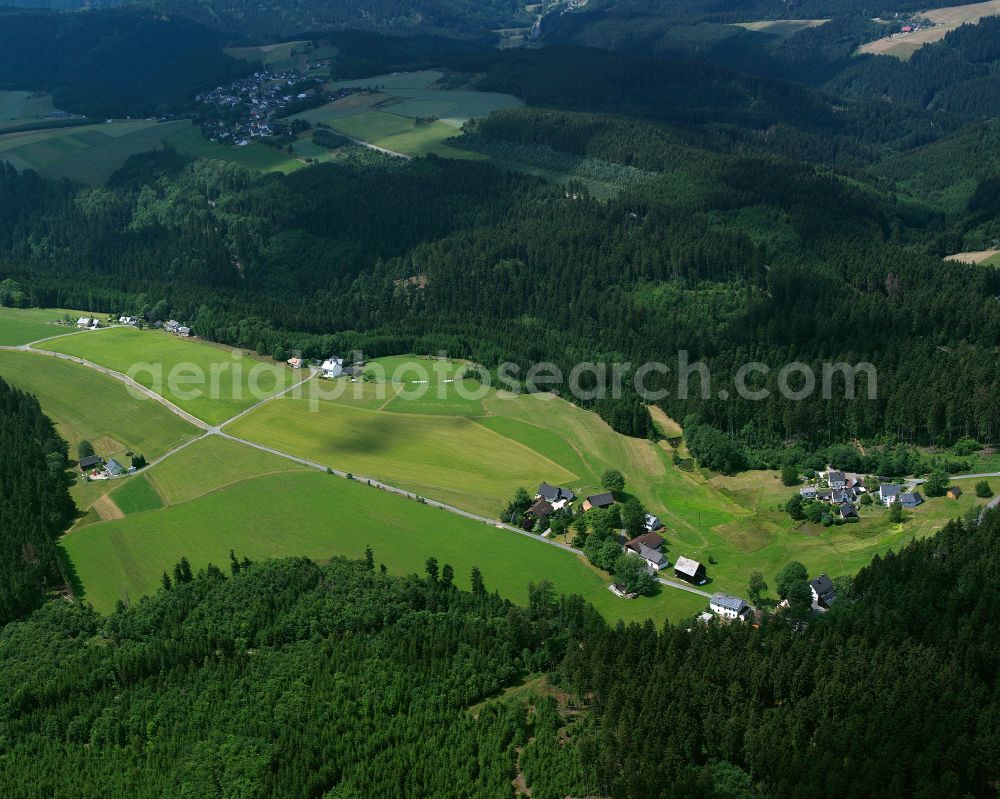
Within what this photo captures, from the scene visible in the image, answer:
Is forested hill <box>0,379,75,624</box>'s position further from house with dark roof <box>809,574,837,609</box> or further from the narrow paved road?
house with dark roof <box>809,574,837,609</box>

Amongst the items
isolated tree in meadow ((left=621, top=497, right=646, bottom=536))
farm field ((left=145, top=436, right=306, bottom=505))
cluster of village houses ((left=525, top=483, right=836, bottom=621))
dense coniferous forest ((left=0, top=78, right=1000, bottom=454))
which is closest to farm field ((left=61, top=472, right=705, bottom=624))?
cluster of village houses ((left=525, top=483, right=836, bottom=621))

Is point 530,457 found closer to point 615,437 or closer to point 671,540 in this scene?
point 615,437

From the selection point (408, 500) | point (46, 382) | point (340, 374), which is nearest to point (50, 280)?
point (46, 382)

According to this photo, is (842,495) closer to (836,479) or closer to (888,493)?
(836,479)

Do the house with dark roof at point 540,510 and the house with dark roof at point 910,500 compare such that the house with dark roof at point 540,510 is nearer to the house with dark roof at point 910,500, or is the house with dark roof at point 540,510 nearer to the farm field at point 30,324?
the house with dark roof at point 910,500

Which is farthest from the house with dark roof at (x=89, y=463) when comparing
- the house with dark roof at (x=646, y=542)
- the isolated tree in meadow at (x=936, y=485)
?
the isolated tree in meadow at (x=936, y=485)

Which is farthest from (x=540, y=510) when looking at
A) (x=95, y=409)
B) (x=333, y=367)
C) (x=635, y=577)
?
(x=95, y=409)

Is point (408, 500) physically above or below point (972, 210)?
below
